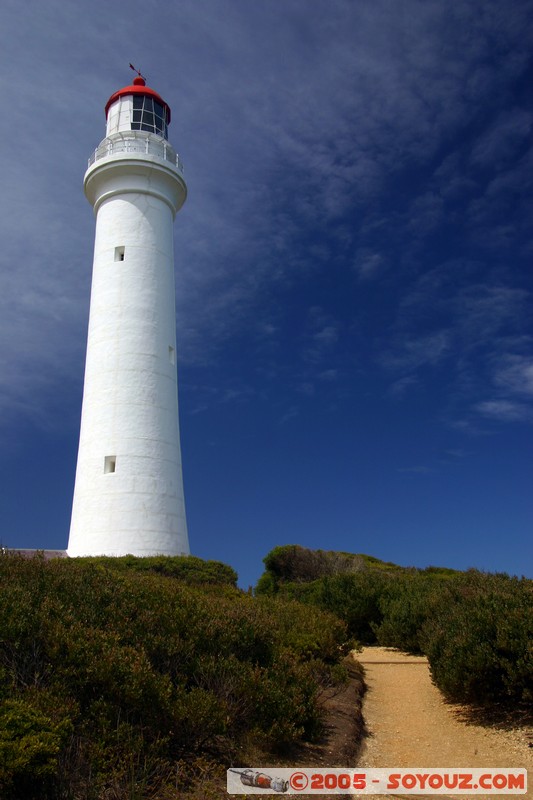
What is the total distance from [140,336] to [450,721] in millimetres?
14041

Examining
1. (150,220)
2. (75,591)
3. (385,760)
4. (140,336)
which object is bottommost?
(385,760)

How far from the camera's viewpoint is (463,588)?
11.3m

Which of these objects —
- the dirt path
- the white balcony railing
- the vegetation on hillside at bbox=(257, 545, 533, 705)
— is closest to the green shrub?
the vegetation on hillside at bbox=(257, 545, 533, 705)

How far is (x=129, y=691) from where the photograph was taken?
508 centimetres

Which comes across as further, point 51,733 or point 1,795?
point 51,733

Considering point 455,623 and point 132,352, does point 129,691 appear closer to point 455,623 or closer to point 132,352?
point 455,623

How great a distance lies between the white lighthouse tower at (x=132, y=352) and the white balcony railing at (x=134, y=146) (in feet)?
0.11

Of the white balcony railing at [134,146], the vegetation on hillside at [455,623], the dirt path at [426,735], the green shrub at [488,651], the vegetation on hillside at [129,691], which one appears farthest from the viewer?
the white balcony railing at [134,146]

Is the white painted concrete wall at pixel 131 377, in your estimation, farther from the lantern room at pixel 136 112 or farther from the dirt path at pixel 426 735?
the dirt path at pixel 426 735

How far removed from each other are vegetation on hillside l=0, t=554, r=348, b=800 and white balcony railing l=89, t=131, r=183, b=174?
16585 millimetres

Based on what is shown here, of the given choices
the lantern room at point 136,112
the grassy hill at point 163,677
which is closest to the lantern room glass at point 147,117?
the lantern room at point 136,112

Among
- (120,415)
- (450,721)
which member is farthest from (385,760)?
(120,415)

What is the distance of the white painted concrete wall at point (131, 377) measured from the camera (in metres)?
17.6

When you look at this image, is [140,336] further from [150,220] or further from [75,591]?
Answer: [75,591]
